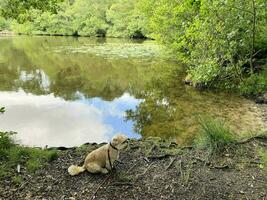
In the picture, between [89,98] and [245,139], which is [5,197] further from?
[89,98]

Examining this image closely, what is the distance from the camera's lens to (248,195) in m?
5.36

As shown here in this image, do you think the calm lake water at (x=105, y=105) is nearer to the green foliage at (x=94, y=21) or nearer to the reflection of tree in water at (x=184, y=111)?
the reflection of tree in water at (x=184, y=111)

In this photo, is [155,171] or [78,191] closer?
[78,191]

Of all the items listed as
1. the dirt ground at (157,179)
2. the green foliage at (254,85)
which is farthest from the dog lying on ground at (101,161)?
the green foliage at (254,85)

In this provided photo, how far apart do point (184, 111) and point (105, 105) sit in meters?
3.57

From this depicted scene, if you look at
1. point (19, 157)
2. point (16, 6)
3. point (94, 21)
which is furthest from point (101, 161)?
point (94, 21)

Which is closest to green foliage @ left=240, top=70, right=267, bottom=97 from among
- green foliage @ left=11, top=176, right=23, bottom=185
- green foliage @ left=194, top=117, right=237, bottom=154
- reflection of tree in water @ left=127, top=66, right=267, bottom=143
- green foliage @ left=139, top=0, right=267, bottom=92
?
green foliage @ left=139, top=0, right=267, bottom=92

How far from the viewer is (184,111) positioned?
39.9 feet

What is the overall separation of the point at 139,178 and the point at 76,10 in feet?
221

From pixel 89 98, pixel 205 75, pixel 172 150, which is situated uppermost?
pixel 205 75

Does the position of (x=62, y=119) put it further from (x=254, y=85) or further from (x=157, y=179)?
(x=254, y=85)

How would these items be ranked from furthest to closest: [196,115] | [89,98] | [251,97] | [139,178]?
1. [89,98]
2. [251,97]
3. [196,115]
4. [139,178]

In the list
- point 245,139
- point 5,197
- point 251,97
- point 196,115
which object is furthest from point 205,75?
point 5,197

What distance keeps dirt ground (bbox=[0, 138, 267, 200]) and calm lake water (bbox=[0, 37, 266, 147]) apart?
2.68 metres
